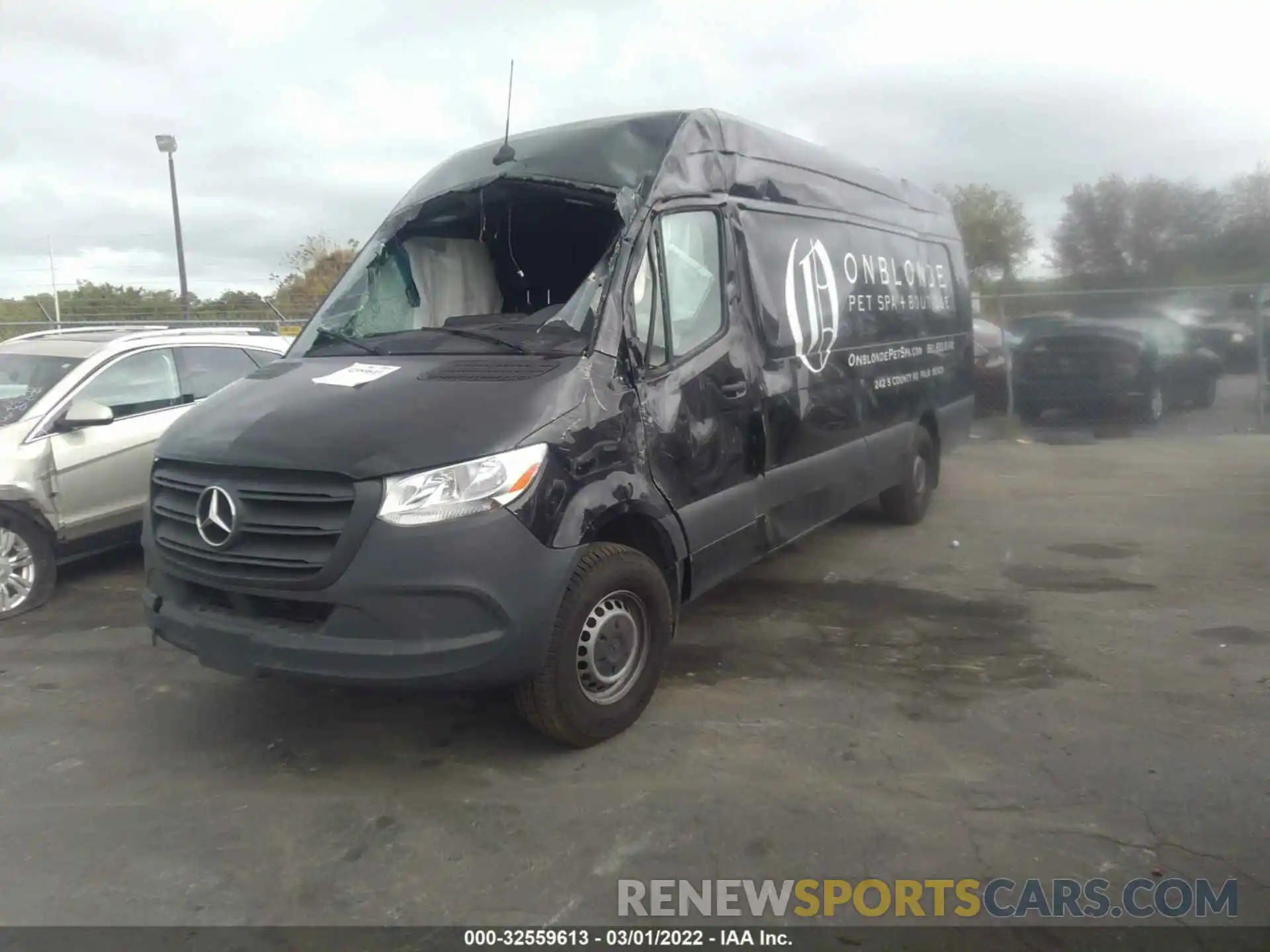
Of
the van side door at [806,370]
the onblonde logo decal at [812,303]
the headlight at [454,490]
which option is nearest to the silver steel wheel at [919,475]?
the van side door at [806,370]

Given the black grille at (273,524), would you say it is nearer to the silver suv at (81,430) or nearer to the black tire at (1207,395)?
the silver suv at (81,430)

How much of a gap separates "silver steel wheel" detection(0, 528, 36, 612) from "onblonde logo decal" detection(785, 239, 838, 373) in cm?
482

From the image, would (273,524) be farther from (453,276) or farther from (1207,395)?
→ (1207,395)

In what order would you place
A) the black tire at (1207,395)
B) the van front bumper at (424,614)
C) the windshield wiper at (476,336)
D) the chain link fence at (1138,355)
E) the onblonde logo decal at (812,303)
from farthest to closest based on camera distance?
the black tire at (1207,395) < the chain link fence at (1138,355) < the onblonde logo decal at (812,303) < the windshield wiper at (476,336) < the van front bumper at (424,614)

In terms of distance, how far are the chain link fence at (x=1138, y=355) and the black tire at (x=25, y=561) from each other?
11513mm

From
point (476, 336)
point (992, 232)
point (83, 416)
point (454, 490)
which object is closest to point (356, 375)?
point (476, 336)

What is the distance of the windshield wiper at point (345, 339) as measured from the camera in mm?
4410

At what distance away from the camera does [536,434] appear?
3570 mm

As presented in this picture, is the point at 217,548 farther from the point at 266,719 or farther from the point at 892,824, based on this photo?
the point at 892,824

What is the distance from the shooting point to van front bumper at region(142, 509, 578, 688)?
338cm

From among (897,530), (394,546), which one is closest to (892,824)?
(394,546)

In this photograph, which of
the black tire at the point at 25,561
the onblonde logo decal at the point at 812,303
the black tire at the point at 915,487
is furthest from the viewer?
the black tire at the point at 915,487

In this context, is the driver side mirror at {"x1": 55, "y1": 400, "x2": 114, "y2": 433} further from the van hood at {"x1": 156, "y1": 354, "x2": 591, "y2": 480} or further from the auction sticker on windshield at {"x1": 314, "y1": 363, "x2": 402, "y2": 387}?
the auction sticker on windshield at {"x1": 314, "y1": 363, "x2": 402, "y2": 387}

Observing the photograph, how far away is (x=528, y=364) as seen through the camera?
12.8ft
